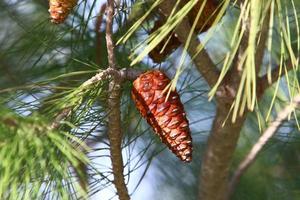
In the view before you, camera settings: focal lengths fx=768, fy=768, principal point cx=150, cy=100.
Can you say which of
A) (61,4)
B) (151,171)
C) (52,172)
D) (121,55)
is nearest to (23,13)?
(121,55)

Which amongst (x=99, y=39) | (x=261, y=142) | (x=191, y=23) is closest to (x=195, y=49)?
(x=191, y=23)

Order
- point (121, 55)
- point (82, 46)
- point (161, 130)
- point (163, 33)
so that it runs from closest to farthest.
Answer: point (163, 33) → point (161, 130) → point (121, 55) → point (82, 46)

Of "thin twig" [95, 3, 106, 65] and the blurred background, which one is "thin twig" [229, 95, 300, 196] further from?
"thin twig" [95, 3, 106, 65]

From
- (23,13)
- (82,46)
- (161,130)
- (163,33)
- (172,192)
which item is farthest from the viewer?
(172,192)

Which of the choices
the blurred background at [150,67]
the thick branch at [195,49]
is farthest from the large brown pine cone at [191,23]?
the blurred background at [150,67]

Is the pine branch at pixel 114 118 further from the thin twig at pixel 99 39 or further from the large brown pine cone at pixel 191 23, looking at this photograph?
the thin twig at pixel 99 39

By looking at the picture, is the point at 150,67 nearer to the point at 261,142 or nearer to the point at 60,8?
the point at 261,142

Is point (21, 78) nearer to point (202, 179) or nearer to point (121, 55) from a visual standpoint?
point (121, 55)
